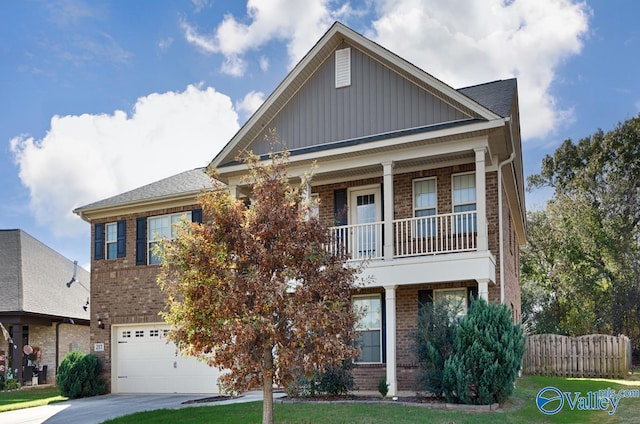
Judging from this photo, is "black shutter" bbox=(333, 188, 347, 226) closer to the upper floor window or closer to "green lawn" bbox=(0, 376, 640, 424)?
"green lawn" bbox=(0, 376, 640, 424)

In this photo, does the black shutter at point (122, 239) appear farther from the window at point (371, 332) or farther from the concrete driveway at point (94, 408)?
the window at point (371, 332)

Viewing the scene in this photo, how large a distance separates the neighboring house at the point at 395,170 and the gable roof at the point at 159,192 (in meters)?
2.38

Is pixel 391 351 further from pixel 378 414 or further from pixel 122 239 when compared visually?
pixel 122 239

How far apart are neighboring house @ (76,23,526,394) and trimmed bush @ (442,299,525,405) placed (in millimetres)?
1159

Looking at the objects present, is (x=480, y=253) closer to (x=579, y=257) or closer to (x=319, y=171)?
(x=319, y=171)

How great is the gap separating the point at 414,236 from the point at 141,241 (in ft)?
29.8

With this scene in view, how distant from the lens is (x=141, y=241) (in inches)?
832

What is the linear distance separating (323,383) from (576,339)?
436 inches

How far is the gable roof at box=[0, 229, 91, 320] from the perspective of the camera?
25.7 m

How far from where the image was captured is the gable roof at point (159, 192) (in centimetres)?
2048

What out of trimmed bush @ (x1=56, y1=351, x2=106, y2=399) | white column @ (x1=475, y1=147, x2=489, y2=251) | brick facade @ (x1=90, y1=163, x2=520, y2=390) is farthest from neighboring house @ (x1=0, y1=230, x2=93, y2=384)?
white column @ (x1=475, y1=147, x2=489, y2=251)

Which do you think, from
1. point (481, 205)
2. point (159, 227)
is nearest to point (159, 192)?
point (159, 227)

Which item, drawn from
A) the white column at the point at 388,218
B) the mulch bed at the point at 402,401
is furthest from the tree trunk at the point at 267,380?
the white column at the point at 388,218

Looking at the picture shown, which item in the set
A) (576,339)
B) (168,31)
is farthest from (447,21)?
(576,339)
